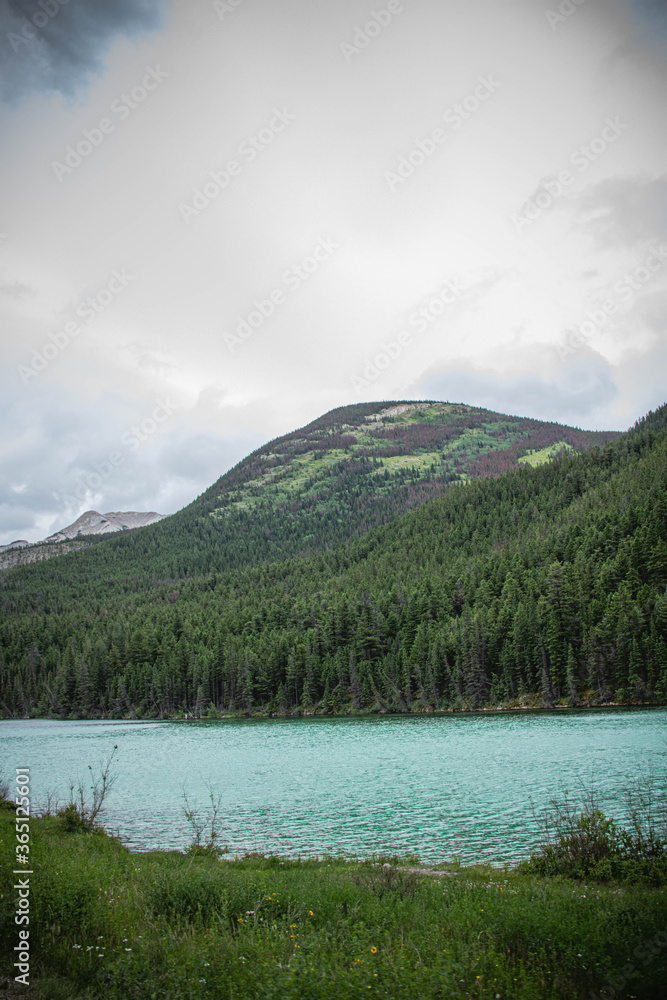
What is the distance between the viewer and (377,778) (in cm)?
4162

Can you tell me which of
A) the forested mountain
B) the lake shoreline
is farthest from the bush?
the forested mountain

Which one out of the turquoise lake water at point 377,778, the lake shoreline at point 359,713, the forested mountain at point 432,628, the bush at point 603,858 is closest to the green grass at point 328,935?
the bush at point 603,858

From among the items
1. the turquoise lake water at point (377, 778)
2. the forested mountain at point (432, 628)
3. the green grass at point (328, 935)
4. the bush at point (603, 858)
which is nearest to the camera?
the green grass at point (328, 935)

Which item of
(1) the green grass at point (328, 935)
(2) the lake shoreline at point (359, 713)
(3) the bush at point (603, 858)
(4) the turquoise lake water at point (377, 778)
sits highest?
(1) the green grass at point (328, 935)

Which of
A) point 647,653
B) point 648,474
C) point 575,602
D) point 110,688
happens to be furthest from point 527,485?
point 110,688

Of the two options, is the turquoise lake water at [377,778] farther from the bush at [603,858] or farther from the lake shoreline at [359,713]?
the lake shoreline at [359,713]

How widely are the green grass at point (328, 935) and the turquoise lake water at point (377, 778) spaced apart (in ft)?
30.8

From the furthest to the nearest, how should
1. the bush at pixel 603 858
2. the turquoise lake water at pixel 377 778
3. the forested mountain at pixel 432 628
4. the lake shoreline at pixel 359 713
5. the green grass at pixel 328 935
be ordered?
the forested mountain at pixel 432 628 → the lake shoreline at pixel 359 713 → the turquoise lake water at pixel 377 778 → the bush at pixel 603 858 → the green grass at pixel 328 935

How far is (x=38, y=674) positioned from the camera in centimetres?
16300

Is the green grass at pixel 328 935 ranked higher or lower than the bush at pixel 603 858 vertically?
higher

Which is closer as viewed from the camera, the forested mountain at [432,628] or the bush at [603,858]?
the bush at [603,858]

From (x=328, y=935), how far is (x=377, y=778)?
31514 mm

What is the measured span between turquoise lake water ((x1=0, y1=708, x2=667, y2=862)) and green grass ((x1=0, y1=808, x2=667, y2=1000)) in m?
9.38

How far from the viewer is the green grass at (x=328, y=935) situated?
32.1 feet
